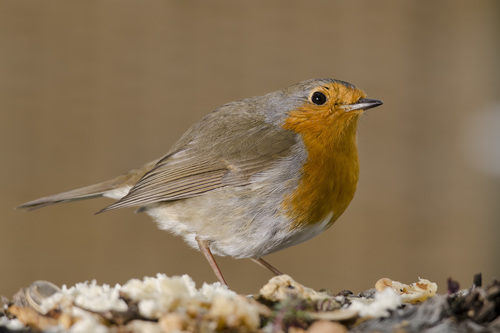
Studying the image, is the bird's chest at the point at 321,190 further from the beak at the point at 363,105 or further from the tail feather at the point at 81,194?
the tail feather at the point at 81,194

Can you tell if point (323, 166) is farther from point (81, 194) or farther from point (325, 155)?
point (81, 194)

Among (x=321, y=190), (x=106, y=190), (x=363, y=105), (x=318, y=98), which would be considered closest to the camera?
(x=321, y=190)

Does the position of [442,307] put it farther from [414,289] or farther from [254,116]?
[254,116]

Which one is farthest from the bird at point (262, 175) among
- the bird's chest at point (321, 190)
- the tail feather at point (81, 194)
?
the tail feather at point (81, 194)

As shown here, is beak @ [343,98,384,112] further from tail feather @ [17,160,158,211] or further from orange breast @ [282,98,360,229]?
tail feather @ [17,160,158,211]

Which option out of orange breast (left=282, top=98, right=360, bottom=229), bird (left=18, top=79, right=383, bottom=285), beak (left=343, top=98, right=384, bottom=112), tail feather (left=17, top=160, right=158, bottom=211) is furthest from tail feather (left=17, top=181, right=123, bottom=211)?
beak (left=343, top=98, right=384, bottom=112)

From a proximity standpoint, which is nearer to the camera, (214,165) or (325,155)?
(325,155)

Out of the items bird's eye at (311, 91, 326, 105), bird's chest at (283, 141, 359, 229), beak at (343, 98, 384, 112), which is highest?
bird's eye at (311, 91, 326, 105)

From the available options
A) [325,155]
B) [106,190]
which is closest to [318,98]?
[325,155]
